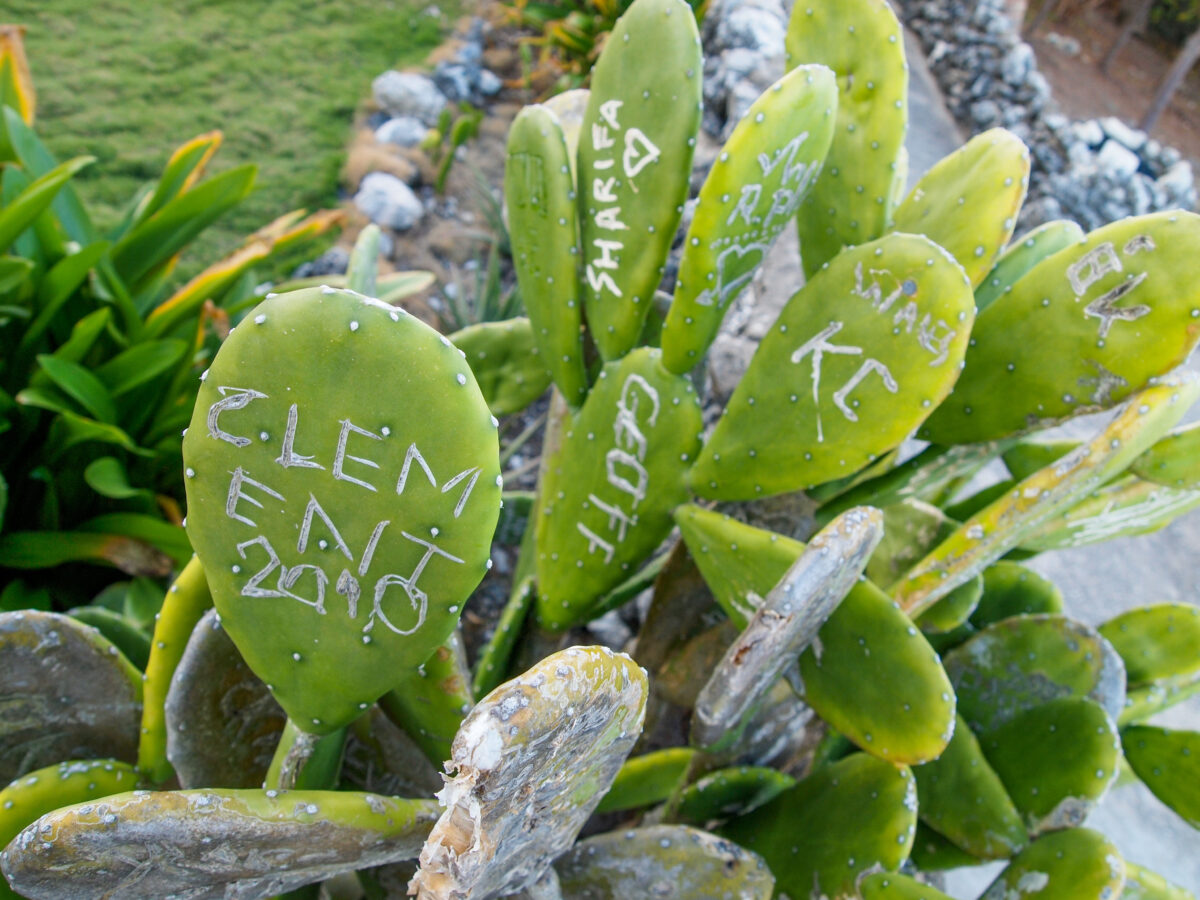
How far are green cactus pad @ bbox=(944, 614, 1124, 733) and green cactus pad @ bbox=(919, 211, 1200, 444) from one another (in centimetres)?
27

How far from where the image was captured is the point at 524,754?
433 mm

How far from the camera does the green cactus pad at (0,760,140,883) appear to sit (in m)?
0.62

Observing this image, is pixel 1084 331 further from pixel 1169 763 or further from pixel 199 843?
pixel 199 843

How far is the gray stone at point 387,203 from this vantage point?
2875 millimetres

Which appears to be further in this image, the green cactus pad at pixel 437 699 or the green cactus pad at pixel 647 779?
the green cactus pad at pixel 647 779

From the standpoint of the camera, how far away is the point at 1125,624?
3.54 feet

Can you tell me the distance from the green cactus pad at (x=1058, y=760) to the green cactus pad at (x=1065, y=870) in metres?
0.03

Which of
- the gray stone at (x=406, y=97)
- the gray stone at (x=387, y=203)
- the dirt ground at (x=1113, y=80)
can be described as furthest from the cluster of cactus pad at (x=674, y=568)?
the dirt ground at (x=1113, y=80)

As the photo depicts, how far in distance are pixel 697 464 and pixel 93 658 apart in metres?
0.60

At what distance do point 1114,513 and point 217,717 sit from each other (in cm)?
93

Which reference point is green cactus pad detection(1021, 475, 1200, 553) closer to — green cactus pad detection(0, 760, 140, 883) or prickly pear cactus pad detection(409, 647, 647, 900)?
prickly pear cactus pad detection(409, 647, 647, 900)

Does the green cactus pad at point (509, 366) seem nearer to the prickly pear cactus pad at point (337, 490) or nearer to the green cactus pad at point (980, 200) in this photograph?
the green cactus pad at point (980, 200)

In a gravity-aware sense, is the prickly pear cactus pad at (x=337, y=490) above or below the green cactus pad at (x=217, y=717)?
above

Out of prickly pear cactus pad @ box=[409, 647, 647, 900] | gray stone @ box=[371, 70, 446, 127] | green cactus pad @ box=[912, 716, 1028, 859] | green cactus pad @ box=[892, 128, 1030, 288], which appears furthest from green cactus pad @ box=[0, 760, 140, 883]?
gray stone @ box=[371, 70, 446, 127]
